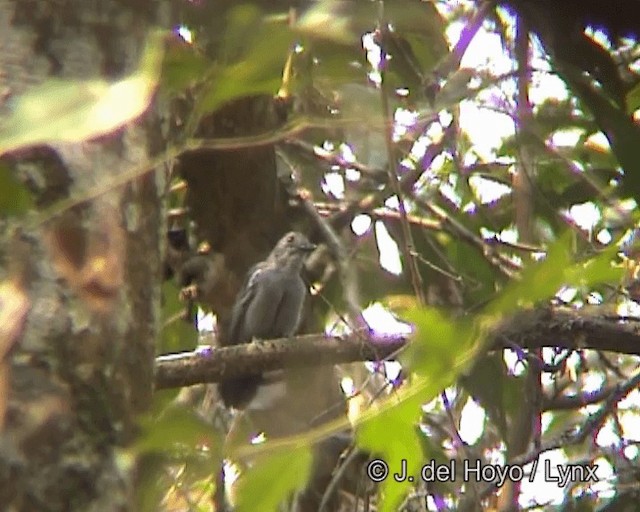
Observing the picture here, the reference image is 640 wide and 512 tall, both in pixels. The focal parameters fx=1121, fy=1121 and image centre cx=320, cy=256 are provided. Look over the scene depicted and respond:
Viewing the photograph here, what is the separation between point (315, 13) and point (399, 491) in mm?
403

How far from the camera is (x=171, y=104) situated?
136cm

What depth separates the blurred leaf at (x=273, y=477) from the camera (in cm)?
72

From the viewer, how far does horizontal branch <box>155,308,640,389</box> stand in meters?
2.47

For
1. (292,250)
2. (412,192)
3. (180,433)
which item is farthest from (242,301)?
(180,433)

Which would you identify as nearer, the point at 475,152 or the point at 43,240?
the point at 43,240

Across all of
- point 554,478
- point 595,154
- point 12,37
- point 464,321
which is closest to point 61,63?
point 12,37

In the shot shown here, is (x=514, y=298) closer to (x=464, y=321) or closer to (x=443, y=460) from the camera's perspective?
(x=464, y=321)

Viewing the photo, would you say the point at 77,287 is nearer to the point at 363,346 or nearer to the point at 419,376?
the point at 419,376

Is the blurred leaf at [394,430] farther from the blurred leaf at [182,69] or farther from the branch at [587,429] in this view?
the branch at [587,429]

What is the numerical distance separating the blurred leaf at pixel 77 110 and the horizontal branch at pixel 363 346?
167 cm

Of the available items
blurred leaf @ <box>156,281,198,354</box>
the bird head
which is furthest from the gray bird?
blurred leaf @ <box>156,281,198,354</box>

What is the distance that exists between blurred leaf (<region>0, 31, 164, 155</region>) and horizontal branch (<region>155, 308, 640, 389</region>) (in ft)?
5.49

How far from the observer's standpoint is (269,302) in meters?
4.57

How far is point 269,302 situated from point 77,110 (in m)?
3.98
